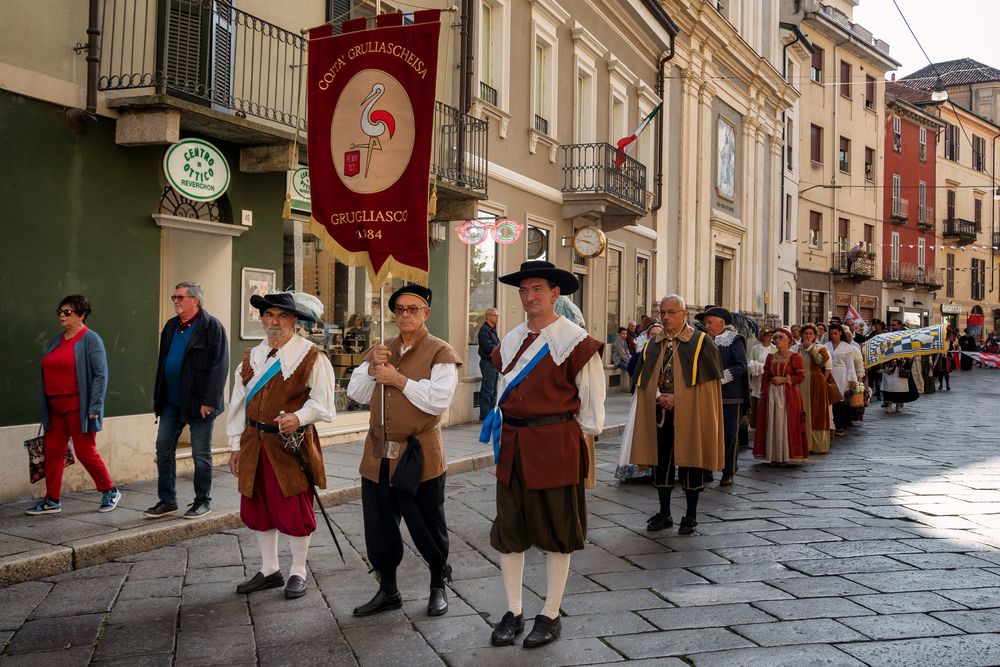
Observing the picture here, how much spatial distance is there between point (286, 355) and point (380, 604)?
4.75ft

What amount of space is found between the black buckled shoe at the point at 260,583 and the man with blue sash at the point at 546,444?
1.56m

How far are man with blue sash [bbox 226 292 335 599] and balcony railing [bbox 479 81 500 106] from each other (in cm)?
1041

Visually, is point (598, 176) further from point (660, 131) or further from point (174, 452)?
point (174, 452)

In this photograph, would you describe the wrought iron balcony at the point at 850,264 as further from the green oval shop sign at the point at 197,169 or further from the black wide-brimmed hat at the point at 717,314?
the green oval shop sign at the point at 197,169

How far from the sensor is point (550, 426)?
15.7 feet

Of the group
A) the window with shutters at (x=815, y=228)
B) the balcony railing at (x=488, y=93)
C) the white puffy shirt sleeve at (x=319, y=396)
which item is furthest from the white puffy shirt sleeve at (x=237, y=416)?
the window with shutters at (x=815, y=228)

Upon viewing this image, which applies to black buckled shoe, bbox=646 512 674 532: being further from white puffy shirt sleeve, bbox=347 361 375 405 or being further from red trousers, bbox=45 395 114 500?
red trousers, bbox=45 395 114 500

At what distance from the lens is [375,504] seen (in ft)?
16.7

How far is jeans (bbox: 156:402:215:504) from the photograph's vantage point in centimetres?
727

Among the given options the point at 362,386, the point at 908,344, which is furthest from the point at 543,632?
the point at 908,344

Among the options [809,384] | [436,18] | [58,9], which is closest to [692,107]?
[809,384]

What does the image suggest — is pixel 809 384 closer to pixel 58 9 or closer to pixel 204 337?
pixel 204 337

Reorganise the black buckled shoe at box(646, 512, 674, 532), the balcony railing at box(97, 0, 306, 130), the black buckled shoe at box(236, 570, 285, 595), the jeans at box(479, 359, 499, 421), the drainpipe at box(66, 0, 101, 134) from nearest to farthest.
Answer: the black buckled shoe at box(236, 570, 285, 595) → the black buckled shoe at box(646, 512, 674, 532) → the drainpipe at box(66, 0, 101, 134) → the balcony railing at box(97, 0, 306, 130) → the jeans at box(479, 359, 499, 421)

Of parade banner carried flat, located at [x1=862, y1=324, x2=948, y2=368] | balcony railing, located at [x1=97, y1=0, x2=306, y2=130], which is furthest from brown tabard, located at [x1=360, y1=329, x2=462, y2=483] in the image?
parade banner carried flat, located at [x1=862, y1=324, x2=948, y2=368]
